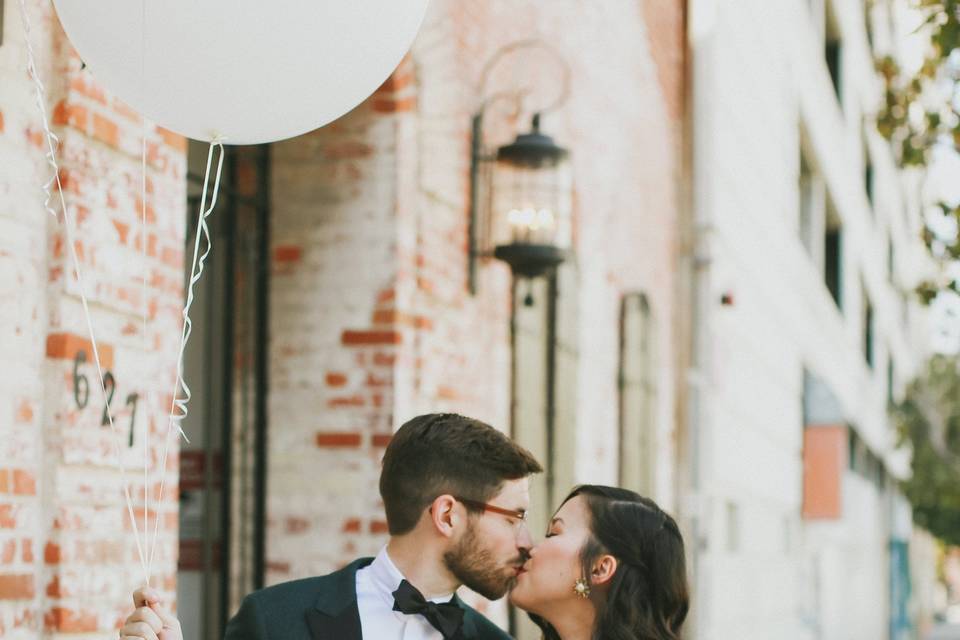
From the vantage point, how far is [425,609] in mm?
3230

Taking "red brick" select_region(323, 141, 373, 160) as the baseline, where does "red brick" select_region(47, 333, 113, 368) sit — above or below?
below

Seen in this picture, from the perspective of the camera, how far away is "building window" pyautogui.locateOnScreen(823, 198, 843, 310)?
22453 millimetres

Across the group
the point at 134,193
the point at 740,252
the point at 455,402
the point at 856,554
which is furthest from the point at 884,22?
the point at 134,193

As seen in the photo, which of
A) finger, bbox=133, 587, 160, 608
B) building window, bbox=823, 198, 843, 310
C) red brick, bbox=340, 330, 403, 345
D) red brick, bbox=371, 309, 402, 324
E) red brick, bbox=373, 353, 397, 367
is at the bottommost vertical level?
finger, bbox=133, 587, 160, 608

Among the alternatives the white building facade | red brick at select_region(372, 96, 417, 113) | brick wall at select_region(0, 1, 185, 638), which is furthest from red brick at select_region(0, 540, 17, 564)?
the white building facade

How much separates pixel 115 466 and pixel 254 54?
139 centimetres

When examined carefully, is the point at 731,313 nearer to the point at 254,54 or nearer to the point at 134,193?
the point at 134,193

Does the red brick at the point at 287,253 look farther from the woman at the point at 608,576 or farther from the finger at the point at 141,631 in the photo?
the finger at the point at 141,631

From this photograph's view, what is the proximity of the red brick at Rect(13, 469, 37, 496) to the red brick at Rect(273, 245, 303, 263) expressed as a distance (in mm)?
2127

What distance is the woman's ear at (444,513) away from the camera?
3324mm

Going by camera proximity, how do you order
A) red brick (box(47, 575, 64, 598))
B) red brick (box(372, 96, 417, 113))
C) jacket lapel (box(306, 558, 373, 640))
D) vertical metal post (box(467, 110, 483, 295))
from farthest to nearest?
vertical metal post (box(467, 110, 483, 295)) < red brick (box(372, 96, 417, 113)) < red brick (box(47, 575, 64, 598)) < jacket lapel (box(306, 558, 373, 640))

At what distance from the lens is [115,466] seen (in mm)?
3717

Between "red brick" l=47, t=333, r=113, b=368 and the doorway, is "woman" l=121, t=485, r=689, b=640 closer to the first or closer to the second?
"red brick" l=47, t=333, r=113, b=368

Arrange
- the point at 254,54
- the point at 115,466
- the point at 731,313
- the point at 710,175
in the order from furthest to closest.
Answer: the point at 731,313 < the point at 710,175 < the point at 115,466 < the point at 254,54
